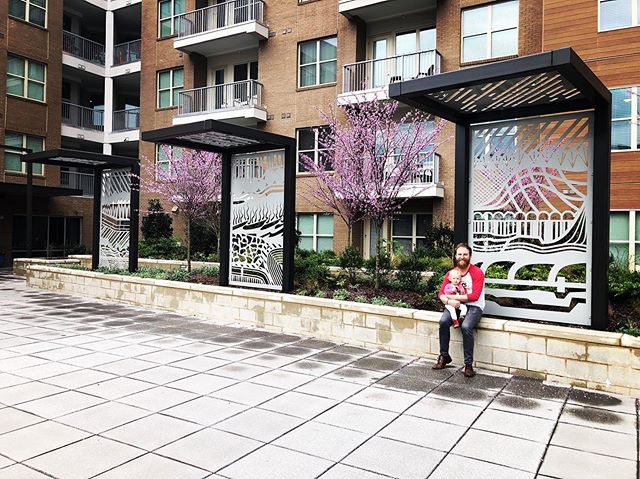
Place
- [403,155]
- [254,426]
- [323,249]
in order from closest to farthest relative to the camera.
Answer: [254,426] → [403,155] → [323,249]

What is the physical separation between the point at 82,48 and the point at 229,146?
2246 cm

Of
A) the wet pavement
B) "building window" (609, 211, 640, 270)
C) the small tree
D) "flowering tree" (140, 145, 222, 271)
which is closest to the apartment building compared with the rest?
"building window" (609, 211, 640, 270)

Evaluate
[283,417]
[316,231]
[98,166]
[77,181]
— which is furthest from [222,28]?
[283,417]

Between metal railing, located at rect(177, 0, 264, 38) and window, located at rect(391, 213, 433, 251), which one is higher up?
metal railing, located at rect(177, 0, 264, 38)

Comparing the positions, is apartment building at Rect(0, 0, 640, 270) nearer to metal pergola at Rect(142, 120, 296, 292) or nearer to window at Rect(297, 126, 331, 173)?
window at Rect(297, 126, 331, 173)

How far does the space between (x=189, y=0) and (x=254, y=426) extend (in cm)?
2370

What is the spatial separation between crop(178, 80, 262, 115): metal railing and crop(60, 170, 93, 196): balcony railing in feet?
24.6

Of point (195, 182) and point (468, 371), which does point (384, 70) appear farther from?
point (468, 371)

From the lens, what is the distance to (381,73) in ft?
61.5

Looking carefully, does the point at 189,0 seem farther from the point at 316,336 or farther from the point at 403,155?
the point at 316,336

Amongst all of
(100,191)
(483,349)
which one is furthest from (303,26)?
(483,349)

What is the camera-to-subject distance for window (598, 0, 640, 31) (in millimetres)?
13688

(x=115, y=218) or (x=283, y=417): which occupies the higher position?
(x=115, y=218)

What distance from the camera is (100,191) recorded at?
13.8 meters
